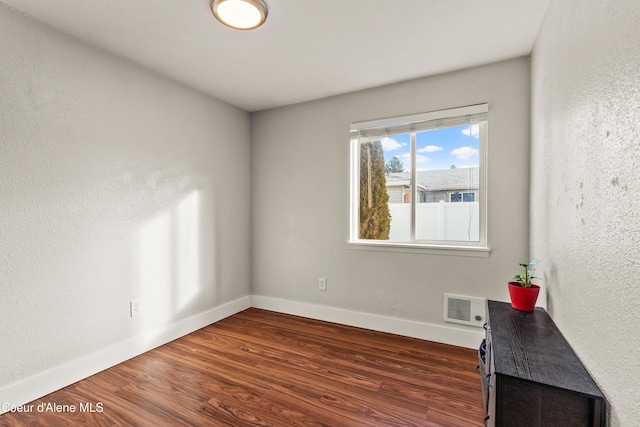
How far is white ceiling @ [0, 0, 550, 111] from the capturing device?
1718 mm

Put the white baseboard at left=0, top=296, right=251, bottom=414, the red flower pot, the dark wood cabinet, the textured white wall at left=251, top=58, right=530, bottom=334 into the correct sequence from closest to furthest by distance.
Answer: the dark wood cabinet, the red flower pot, the white baseboard at left=0, top=296, right=251, bottom=414, the textured white wall at left=251, top=58, right=530, bottom=334

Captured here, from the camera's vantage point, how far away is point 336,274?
304 cm

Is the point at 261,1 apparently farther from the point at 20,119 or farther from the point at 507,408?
the point at 507,408

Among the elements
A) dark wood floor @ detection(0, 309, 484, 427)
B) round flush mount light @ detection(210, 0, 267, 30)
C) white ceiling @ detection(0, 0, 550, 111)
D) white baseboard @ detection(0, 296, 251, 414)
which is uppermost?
white ceiling @ detection(0, 0, 550, 111)

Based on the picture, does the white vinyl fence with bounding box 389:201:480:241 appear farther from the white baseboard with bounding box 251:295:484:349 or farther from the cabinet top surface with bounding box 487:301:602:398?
the cabinet top surface with bounding box 487:301:602:398

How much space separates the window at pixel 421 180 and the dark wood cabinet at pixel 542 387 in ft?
4.24

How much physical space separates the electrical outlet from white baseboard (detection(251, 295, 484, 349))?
4.37 feet

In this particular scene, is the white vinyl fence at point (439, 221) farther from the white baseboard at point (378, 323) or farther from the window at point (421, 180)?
the white baseboard at point (378, 323)

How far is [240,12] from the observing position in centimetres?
170

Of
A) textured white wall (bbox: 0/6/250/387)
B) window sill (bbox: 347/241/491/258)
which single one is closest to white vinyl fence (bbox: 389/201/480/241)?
window sill (bbox: 347/241/491/258)

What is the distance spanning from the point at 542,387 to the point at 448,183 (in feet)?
6.00

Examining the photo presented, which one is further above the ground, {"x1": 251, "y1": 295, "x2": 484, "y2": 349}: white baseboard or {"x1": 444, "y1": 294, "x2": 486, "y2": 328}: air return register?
{"x1": 444, "y1": 294, "x2": 486, "y2": 328}: air return register

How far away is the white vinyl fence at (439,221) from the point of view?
2518 mm

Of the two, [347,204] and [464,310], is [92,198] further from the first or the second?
[464,310]
